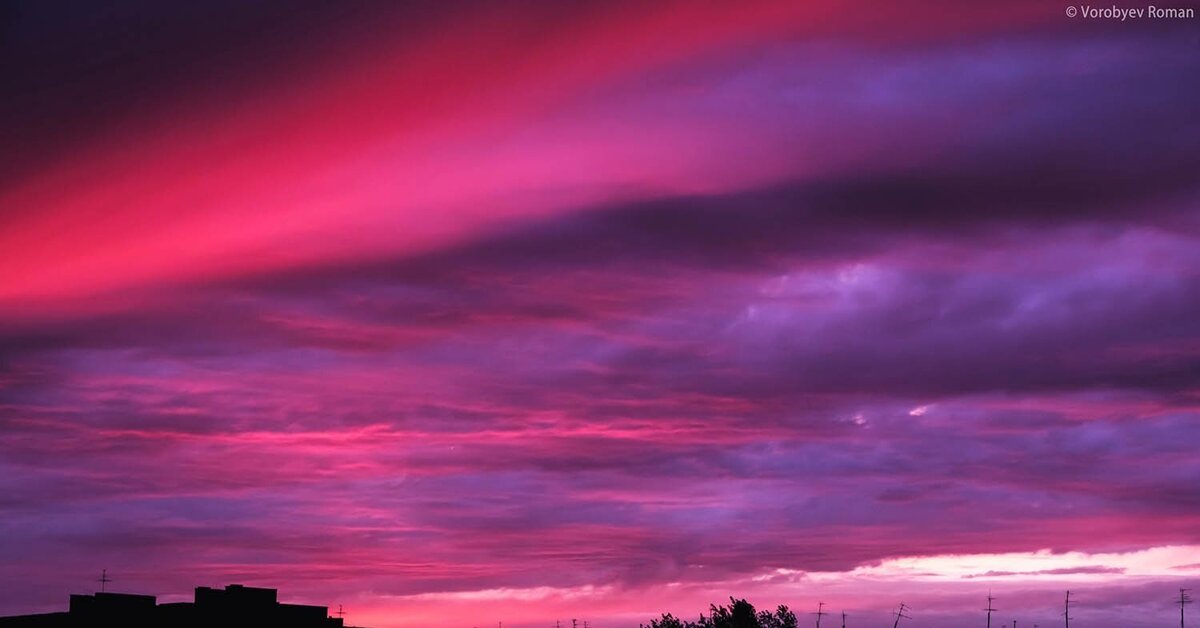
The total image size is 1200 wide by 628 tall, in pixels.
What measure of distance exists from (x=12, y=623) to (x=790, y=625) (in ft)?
342

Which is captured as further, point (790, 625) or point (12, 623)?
point (790, 625)

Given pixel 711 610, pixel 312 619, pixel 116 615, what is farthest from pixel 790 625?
pixel 116 615

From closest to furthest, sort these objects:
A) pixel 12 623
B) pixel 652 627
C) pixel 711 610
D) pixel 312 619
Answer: pixel 12 623 < pixel 312 619 < pixel 711 610 < pixel 652 627

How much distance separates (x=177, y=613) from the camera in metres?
96.6

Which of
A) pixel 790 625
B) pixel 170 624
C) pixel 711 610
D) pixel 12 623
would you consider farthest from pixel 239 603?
pixel 790 625

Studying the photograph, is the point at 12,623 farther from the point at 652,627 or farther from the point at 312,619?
the point at 652,627

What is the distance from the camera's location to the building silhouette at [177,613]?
94750 mm

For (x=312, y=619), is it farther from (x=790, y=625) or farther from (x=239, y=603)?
(x=790, y=625)

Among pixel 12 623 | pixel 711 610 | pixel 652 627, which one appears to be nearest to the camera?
pixel 12 623

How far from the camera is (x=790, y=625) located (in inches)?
6949

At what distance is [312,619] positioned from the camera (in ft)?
339

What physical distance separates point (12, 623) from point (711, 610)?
9206cm

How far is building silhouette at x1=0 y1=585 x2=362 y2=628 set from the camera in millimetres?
94750

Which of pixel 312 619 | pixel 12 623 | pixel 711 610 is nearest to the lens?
pixel 12 623
